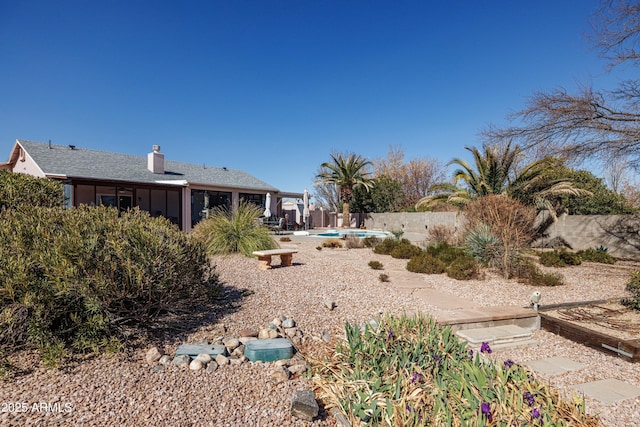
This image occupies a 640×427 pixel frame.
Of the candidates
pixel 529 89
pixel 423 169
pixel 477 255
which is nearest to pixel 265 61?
pixel 529 89

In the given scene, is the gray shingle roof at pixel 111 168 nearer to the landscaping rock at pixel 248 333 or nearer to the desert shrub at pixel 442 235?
the desert shrub at pixel 442 235

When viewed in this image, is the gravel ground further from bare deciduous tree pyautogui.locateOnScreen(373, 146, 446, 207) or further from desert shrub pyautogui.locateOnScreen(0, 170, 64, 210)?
bare deciduous tree pyautogui.locateOnScreen(373, 146, 446, 207)

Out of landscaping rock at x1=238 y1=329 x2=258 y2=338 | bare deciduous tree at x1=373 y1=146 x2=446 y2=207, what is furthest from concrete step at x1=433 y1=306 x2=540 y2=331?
bare deciduous tree at x1=373 y1=146 x2=446 y2=207

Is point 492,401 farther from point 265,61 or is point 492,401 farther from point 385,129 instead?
point 385,129

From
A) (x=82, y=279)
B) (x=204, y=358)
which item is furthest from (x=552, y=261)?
(x=82, y=279)

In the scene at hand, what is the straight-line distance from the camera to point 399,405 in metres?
2.01

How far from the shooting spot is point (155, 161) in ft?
58.8

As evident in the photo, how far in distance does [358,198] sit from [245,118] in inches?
484

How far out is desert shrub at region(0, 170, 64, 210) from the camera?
6.41 metres

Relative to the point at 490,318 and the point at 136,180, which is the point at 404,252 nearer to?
the point at 490,318

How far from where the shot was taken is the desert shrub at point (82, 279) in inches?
112

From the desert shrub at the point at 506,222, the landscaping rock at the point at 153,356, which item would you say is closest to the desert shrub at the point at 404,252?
the desert shrub at the point at 506,222

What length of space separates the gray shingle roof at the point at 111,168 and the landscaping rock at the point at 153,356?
13.3 metres

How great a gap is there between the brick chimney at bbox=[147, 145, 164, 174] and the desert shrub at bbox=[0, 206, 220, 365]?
1537cm
